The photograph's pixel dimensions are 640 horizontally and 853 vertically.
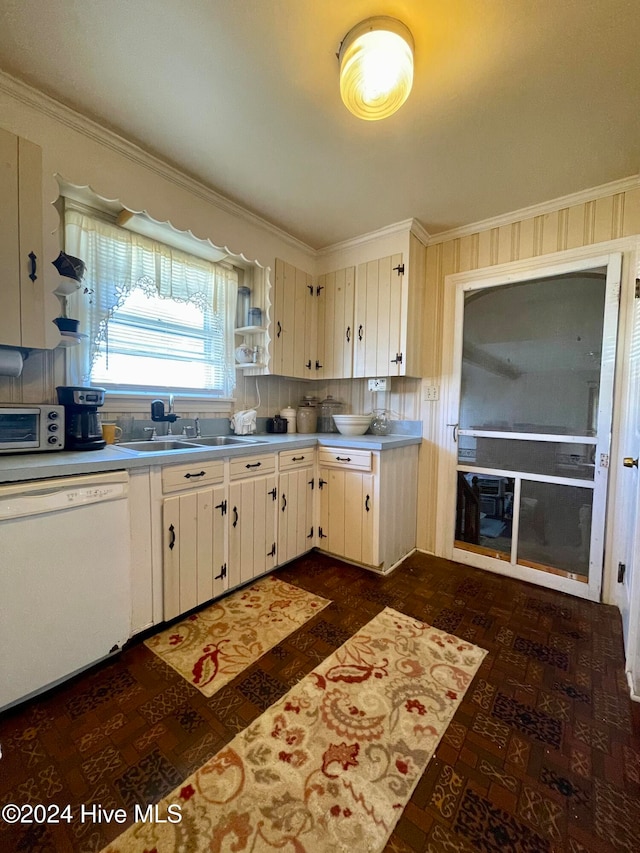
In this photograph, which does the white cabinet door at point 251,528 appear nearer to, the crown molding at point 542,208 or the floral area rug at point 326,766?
the floral area rug at point 326,766

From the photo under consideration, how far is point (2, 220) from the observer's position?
1.47 metres

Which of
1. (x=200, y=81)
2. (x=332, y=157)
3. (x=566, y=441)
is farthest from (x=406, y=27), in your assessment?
(x=566, y=441)

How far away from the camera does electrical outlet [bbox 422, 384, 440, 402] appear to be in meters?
2.76

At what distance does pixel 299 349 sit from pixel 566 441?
2.08 m

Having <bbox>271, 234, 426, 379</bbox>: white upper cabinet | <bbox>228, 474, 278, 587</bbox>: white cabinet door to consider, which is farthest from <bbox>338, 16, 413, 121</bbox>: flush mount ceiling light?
<bbox>228, 474, 278, 587</bbox>: white cabinet door

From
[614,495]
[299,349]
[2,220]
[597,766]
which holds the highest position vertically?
[2,220]

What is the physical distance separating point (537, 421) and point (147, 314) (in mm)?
2731

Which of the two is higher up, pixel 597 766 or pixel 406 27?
pixel 406 27

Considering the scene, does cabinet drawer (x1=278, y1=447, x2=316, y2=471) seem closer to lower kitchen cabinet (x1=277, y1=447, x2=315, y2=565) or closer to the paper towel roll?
lower kitchen cabinet (x1=277, y1=447, x2=315, y2=565)

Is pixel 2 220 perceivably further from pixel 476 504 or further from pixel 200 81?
pixel 476 504

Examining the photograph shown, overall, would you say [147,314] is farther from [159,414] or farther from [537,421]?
[537,421]

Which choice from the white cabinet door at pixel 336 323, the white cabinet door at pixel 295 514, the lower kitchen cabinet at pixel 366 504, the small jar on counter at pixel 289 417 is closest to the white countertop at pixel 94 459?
the lower kitchen cabinet at pixel 366 504

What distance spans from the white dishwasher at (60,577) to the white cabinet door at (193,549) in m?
0.21

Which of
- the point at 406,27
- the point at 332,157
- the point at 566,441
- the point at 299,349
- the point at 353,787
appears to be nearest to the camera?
the point at 353,787
